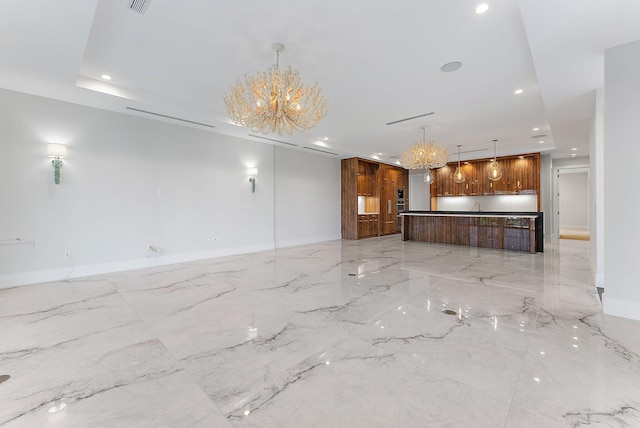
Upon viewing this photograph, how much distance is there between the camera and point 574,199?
1304cm

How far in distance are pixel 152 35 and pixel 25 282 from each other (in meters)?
4.25

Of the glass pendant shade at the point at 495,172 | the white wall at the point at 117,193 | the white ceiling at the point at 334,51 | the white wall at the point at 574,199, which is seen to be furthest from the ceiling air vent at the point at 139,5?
the white wall at the point at 574,199

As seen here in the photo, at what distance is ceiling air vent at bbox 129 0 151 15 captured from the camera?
2.54 metres

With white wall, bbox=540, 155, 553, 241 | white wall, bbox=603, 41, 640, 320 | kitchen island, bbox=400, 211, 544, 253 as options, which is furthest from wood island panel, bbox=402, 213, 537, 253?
white wall, bbox=603, 41, 640, 320

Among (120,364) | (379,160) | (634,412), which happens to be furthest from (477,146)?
(120,364)

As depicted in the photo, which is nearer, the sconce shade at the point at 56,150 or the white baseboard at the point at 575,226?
the sconce shade at the point at 56,150

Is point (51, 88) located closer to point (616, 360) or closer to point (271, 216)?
point (271, 216)

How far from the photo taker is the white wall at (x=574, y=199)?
42.0ft

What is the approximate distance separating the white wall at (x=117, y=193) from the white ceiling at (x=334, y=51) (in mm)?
472

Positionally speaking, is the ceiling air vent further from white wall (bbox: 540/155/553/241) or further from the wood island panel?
white wall (bbox: 540/155/553/241)

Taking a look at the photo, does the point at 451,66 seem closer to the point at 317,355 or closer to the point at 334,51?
the point at 334,51

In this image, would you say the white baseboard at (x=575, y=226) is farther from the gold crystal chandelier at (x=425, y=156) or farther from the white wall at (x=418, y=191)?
the gold crystal chandelier at (x=425, y=156)

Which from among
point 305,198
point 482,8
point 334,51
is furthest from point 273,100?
point 305,198

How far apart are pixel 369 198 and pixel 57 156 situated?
28.1 feet
